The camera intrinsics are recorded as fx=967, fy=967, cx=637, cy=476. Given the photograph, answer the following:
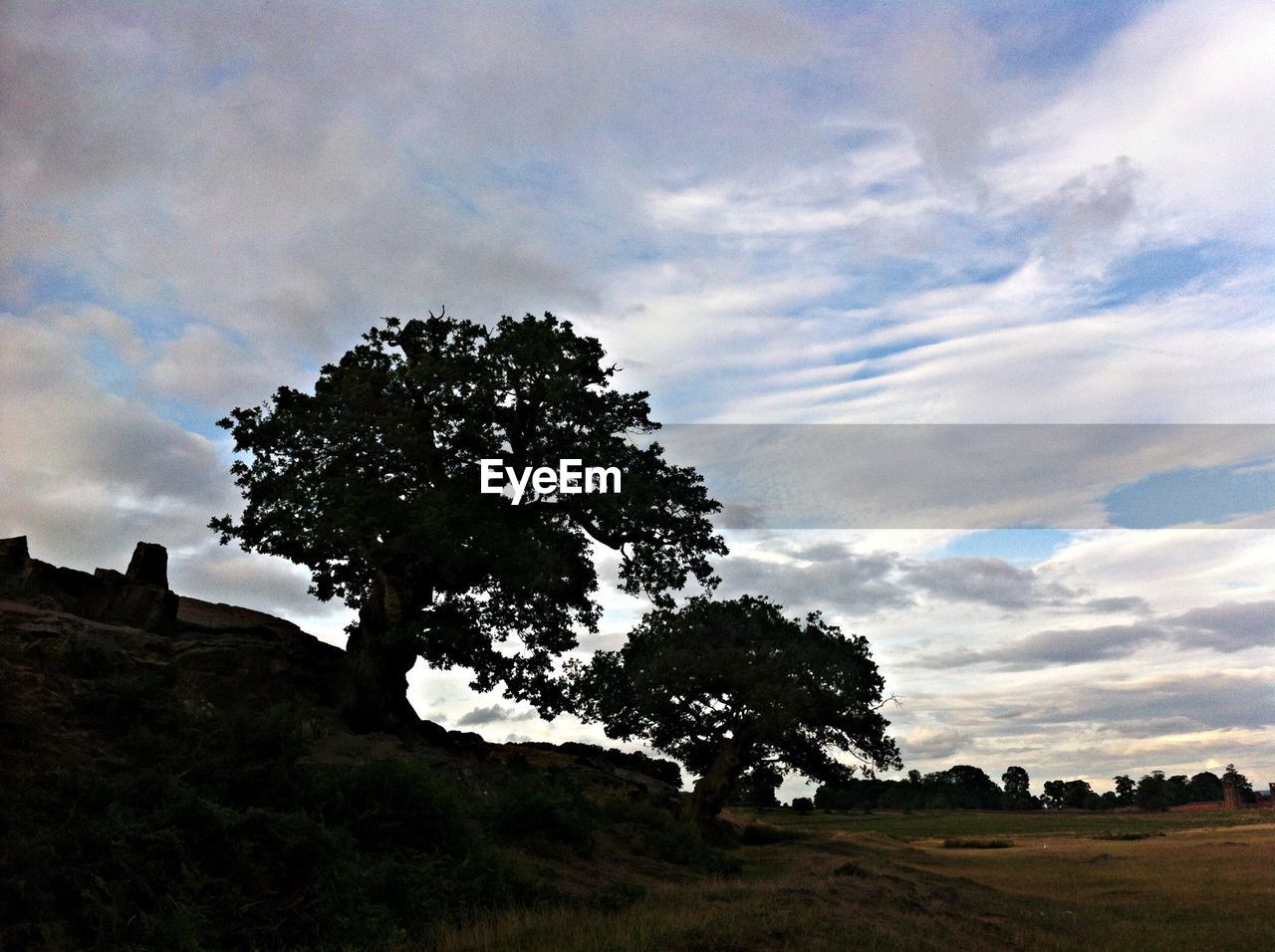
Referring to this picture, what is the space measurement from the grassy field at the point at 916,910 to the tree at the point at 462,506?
11.2 meters

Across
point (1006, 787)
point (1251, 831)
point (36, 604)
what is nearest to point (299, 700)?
point (36, 604)

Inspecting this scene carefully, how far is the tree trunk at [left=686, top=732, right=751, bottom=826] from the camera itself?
3947 cm

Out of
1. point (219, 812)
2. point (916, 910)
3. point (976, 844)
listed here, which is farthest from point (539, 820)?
point (976, 844)

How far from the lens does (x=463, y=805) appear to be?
875 inches

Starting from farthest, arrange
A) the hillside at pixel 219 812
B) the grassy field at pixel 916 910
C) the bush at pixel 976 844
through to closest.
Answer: the bush at pixel 976 844
the grassy field at pixel 916 910
the hillside at pixel 219 812

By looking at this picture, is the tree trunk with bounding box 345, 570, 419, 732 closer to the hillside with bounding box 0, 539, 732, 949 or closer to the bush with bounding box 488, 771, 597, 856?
the hillside with bounding box 0, 539, 732, 949

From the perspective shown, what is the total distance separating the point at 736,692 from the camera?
39031 millimetres

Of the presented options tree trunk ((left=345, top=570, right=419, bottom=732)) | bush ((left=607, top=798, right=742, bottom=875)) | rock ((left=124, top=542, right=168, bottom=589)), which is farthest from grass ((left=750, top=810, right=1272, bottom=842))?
rock ((left=124, top=542, right=168, bottom=589))

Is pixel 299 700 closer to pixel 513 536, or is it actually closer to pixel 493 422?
pixel 513 536

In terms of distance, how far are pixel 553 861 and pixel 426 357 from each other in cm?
1887

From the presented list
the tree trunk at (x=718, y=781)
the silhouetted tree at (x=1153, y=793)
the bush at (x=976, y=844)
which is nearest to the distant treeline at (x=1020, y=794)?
the silhouetted tree at (x=1153, y=793)

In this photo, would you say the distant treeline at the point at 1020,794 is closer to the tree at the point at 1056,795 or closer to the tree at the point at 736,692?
the tree at the point at 1056,795

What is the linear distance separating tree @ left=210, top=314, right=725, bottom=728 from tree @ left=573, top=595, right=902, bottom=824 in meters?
4.58

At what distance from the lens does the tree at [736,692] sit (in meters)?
38.7
